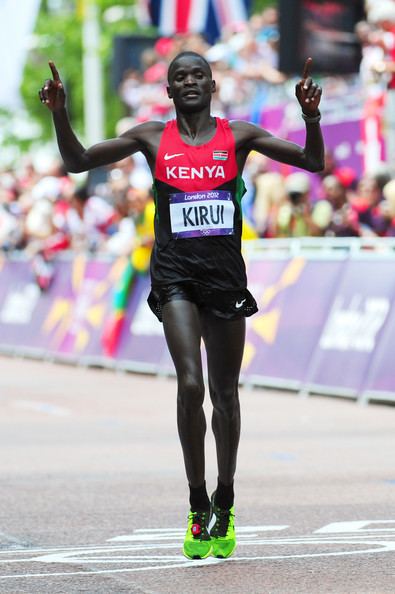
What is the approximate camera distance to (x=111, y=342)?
20.9m

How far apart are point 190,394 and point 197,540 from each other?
619 millimetres

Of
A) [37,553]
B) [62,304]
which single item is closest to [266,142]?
[37,553]

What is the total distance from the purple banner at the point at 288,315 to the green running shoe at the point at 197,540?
9.20 m

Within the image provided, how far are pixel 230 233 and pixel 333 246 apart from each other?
953 centimetres

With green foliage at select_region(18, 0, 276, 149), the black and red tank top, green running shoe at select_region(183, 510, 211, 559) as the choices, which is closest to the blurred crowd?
the black and red tank top

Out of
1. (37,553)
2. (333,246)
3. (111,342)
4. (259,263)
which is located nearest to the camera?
(37,553)

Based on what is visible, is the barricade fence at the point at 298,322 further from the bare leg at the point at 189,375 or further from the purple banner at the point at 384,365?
the bare leg at the point at 189,375

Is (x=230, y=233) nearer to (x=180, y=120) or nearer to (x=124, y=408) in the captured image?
(x=180, y=120)

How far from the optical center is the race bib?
7.60m

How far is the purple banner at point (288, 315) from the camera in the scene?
55.0 ft

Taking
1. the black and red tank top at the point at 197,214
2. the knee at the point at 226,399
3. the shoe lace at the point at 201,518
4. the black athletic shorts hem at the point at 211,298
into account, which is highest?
the black and red tank top at the point at 197,214

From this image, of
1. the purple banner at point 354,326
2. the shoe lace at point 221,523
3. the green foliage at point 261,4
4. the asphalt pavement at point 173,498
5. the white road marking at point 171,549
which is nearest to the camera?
the asphalt pavement at point 173,498

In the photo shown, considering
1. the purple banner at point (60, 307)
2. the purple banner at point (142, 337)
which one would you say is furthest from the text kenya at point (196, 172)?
the purple banner at point (60, 307)

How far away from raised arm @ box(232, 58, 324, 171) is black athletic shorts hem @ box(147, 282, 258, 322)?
614 millimetres
